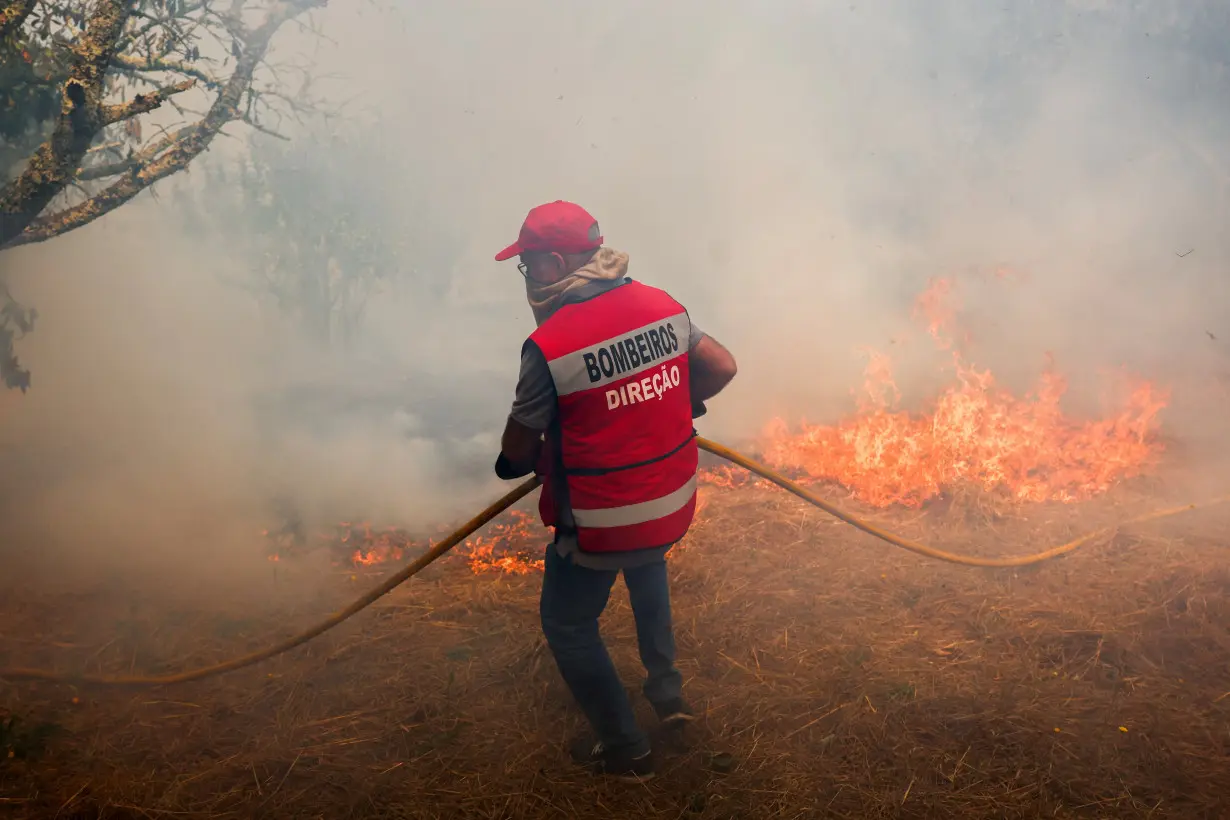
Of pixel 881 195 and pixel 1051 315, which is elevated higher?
pixel 881 195

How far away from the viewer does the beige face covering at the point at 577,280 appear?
9.45 ft

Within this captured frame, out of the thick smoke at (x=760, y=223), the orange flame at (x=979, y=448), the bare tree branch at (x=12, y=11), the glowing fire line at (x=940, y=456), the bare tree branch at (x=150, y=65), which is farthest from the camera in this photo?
the thick smoke at (x=760, y=223)

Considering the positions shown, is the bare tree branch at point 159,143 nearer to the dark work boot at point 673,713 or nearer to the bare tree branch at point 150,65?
the bare tree branch at point 150,65

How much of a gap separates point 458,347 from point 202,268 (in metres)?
3.39

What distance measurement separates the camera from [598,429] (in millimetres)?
2848

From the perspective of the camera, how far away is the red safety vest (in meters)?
2.76

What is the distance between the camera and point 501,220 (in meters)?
11.4

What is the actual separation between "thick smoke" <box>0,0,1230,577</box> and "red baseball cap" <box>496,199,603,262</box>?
4141 millimetres

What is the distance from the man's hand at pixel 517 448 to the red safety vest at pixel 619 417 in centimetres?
10

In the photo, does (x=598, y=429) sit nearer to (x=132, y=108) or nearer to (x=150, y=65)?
(x=132, y=108)

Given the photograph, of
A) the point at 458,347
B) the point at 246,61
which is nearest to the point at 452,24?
the point at 458,347

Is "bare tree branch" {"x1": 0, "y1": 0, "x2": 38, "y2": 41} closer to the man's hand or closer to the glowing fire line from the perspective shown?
the man's hand

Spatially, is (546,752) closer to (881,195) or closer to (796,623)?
(796,623)

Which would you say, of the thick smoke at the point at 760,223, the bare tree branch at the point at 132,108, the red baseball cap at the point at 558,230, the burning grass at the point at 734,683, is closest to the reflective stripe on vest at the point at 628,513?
the red baseball cap at the point at 558,230
